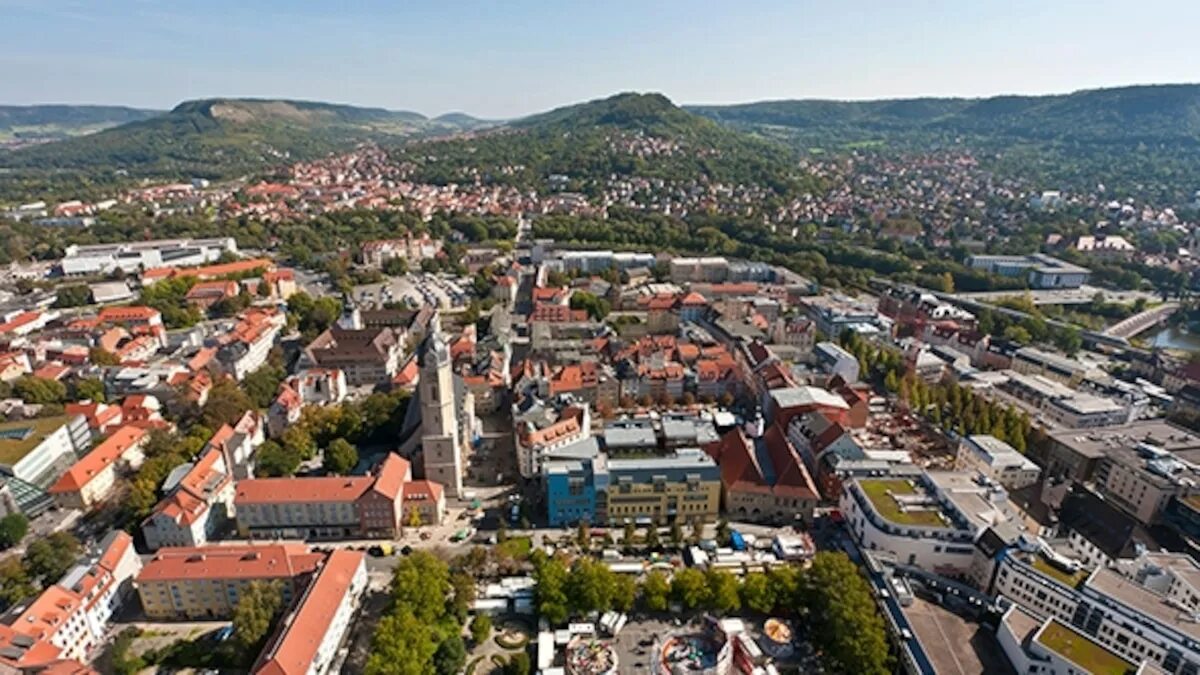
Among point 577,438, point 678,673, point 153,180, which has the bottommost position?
point 678,673

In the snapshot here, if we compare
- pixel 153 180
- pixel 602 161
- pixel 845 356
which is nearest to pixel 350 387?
pixel 845 356

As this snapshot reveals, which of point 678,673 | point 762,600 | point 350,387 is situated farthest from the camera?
point 350,387

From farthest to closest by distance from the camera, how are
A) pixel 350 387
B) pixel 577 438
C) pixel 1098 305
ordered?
1. pixel 1098 305
2. pixel 350 387
3. pixel 577 438

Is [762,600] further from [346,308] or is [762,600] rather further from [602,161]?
[602,161]

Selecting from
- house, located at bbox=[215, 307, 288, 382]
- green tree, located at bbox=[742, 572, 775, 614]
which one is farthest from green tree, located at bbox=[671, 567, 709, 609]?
house, located at bbox=[215, 307, 288, 382]

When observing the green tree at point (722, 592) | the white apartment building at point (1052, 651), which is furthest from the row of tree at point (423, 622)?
the white apartment building at point (1052, 651)

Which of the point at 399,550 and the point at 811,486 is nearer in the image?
the point at 399,550

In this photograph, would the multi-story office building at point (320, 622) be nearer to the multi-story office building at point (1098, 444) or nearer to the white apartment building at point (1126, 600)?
the white apartment building at point (1126, 600)

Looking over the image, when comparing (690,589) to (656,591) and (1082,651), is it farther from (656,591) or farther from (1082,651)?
(1082,651)

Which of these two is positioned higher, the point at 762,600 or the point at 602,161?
the point at 602,161
